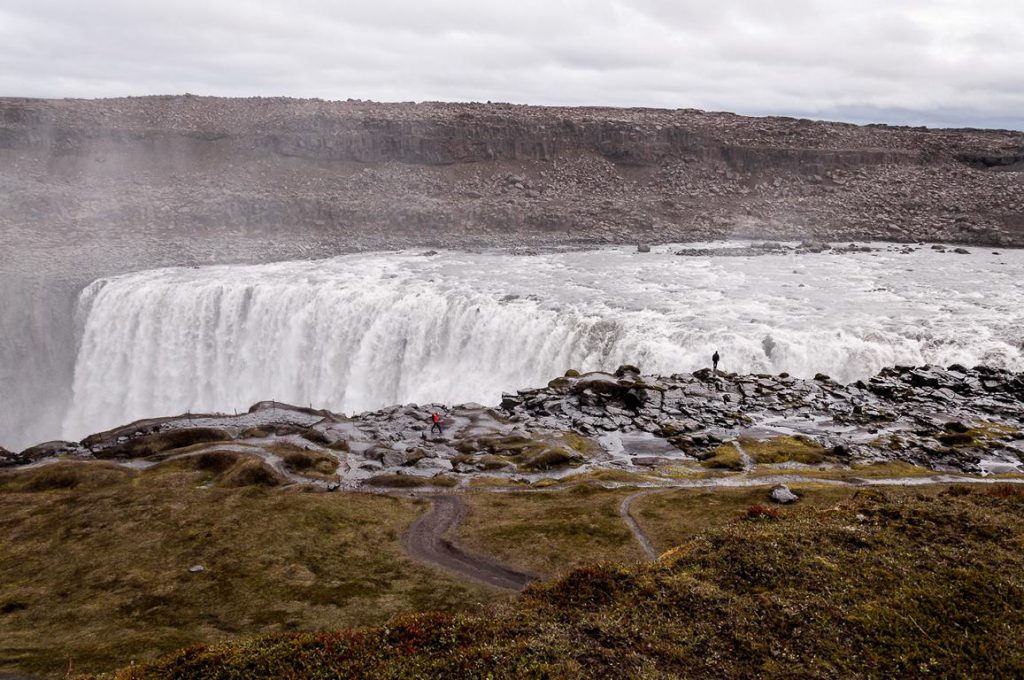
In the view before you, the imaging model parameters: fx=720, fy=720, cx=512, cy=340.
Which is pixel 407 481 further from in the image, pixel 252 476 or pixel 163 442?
pixel 163 442

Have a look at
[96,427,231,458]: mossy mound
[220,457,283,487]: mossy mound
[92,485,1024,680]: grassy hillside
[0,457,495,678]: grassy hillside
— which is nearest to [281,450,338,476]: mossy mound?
[220,457,283,487]: mossy mound

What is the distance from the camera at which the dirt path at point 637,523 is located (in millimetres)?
24844

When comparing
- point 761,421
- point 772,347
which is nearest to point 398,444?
point 761,421

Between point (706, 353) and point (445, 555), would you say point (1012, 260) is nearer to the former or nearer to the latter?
point (706, 353)

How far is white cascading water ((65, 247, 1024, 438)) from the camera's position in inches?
1784

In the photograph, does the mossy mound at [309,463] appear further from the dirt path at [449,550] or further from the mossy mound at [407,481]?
the dirt path at [449,550]

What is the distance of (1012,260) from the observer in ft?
224

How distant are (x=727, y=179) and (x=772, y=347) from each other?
221 ft

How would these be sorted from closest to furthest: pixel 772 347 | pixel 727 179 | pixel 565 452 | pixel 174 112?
pixel 565 452
pixel 772 347
pixel 727 179
pixel 174 112

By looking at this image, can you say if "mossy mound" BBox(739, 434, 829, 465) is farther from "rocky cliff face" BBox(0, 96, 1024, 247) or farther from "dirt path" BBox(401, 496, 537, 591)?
"rocky cliff face" BBox(0, 96, 1024, 247)

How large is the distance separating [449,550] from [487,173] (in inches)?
3528

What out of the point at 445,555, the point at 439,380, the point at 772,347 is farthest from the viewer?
the point at 439,380

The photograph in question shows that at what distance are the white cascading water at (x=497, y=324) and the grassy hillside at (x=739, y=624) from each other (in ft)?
84.2

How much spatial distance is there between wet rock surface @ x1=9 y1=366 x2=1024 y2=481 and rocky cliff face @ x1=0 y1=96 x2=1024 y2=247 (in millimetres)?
46784
